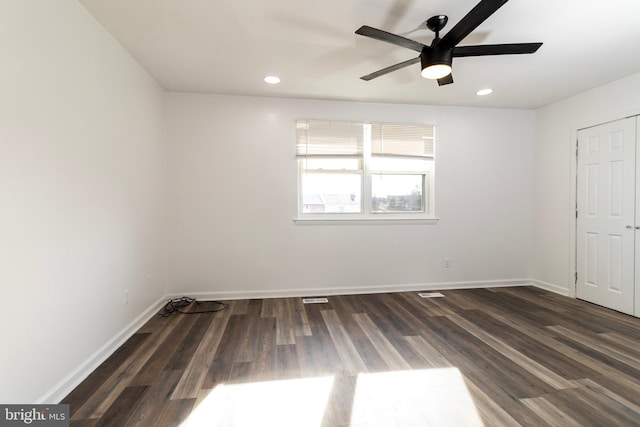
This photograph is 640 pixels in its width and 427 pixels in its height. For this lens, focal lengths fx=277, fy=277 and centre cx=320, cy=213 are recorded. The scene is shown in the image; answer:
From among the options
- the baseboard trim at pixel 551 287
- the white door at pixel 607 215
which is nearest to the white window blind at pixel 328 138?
the white door at pixel 607 215

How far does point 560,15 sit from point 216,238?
386cm

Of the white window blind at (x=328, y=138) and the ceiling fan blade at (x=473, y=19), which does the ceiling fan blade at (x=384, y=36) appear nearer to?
the ceiling fan blade at (x=473, y=19)

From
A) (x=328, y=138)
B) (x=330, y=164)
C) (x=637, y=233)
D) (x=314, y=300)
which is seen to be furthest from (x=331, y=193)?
(x=637, y=233)

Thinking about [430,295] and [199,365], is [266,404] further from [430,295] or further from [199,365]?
[430,295]

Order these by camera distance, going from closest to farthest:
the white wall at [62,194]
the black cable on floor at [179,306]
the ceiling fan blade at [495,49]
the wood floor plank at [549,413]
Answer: the white wall at [62,194] < the wood floor plank at [549,413] < the ceiling fan blade at [495,49] < the black cable on floor at [179,306]

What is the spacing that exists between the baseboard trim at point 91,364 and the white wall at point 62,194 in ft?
0.04

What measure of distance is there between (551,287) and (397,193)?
8.30 feet

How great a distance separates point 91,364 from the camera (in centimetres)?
199

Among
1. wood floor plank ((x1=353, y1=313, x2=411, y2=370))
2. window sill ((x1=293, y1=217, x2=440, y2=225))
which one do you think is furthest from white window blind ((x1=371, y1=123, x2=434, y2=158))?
wood floor plank ((x1=353, y1=313, x2=411, y2=370))

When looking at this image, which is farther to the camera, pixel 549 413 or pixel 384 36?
pixel 384 36

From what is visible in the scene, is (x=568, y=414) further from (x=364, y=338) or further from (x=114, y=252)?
(x=114, y=252)

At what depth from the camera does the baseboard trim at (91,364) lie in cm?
166

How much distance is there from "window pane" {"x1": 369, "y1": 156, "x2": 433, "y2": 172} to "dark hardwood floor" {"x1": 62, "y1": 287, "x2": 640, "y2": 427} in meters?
1.92

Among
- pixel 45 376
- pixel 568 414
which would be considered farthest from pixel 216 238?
pixel 568 414
